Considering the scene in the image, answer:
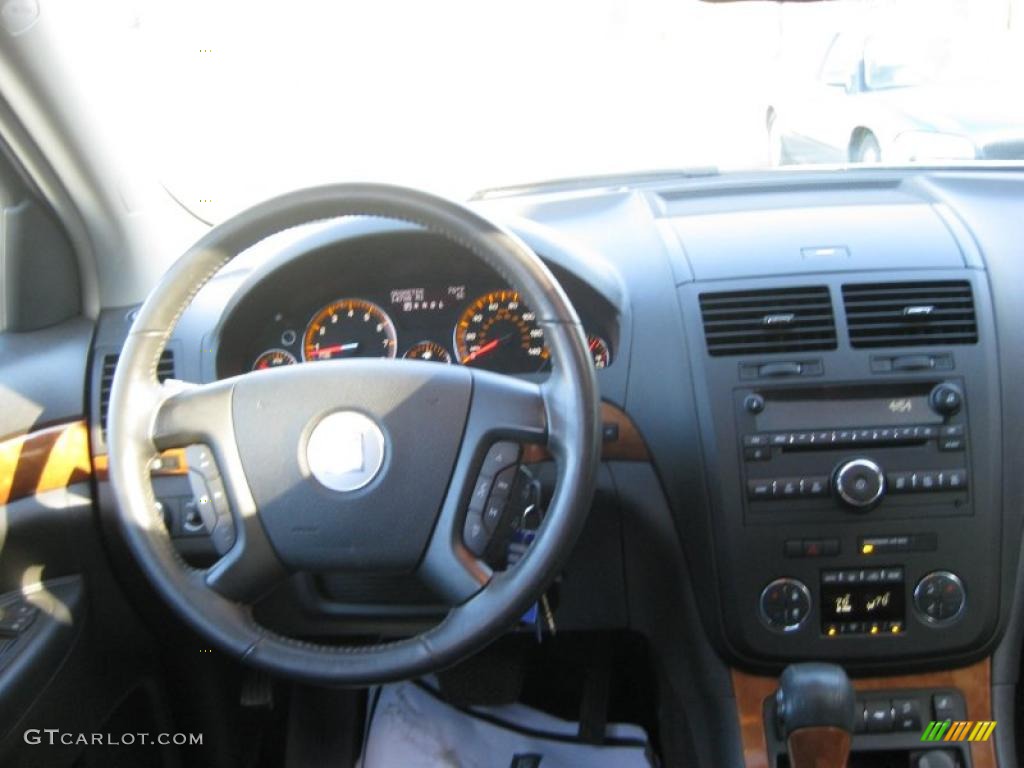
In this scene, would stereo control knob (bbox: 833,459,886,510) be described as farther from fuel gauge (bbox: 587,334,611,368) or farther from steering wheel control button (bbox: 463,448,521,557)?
steering wheel control button (bbox: 463,448,521,557)

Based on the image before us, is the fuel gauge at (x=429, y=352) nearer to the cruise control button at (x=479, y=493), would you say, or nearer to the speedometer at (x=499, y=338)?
the speedometer at (x=499, y=338)

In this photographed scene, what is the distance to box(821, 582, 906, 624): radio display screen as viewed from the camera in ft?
7.52

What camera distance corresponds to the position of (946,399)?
7.29 ft

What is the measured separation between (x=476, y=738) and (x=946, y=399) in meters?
1.31

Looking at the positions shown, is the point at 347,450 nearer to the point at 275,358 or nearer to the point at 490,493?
the point at 490,493

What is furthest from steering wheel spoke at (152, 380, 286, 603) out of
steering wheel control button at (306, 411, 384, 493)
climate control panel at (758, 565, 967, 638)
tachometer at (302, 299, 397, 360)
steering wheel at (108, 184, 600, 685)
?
climate control panel at (758, 565, 967, 638)

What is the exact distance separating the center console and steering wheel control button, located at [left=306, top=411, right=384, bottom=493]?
0.71 metres

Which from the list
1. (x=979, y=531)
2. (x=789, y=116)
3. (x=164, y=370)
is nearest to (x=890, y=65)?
(x=789, y=116)

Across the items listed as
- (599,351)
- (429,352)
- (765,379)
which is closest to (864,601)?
(765,379)

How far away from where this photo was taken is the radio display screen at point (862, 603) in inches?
90.2

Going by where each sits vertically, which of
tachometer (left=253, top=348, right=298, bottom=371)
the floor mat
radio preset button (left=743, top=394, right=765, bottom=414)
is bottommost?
the floor mat

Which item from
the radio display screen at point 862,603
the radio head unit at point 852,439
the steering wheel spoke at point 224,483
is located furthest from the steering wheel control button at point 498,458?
the radio display screen at point 862,603

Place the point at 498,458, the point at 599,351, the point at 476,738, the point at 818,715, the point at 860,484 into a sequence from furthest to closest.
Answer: the point at 476,738 < the point at 599,351 < the point at 860,484 < the point at 818,715 < the point at 498,458

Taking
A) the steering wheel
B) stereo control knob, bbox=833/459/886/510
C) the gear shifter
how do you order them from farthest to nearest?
1. stereo control knob, bbox=833/459/886/510
2. the gear shifter
3. the steering wheel
